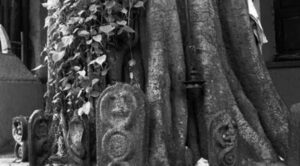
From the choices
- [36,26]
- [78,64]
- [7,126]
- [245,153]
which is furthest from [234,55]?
[36,26]

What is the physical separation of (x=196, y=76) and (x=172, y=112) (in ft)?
1.18

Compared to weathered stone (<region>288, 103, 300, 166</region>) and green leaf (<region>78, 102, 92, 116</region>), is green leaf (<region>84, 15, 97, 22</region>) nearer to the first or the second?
green leaf (<region>78, 102, 92, 116</region>)

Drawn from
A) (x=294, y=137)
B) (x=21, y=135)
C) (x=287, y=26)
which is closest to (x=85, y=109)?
(x=21, y=135)

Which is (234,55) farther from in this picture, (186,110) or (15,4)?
(15,4)

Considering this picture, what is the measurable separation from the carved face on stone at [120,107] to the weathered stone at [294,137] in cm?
105

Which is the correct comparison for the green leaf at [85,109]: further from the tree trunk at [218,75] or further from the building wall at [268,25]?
the building wall at [268,25]

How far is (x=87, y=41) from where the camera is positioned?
11.0ft

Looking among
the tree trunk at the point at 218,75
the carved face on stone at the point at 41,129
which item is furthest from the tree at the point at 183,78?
the carved face on stone at the point at 41,129

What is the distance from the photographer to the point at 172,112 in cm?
340

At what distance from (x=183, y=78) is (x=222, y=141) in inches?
29.5

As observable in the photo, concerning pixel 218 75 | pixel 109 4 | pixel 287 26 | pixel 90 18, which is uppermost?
pixel 287 26

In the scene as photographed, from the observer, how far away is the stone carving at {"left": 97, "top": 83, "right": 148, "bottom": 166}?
285 centimetres

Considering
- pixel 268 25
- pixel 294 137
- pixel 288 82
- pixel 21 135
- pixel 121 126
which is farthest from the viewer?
pixel 268 25

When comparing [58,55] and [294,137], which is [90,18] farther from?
[294,137]
